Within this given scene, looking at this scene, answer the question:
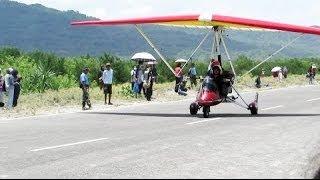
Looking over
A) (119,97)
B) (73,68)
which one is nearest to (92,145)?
(119,97)

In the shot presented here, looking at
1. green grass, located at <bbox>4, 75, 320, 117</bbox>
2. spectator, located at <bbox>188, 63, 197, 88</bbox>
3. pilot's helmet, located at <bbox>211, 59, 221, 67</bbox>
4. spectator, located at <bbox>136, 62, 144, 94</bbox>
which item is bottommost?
green grass, located at <bbox>4, 75, 320, 117</bbox>

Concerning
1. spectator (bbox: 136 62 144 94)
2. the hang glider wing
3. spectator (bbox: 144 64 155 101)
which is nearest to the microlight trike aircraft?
the hang glider wing

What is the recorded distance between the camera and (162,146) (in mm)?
12117

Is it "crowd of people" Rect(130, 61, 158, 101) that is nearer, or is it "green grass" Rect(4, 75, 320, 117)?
"green grass" Rect(4, 75, 320, 117)

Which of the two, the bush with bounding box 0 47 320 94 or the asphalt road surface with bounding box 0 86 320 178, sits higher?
the asphalt road surface with bounding box 0 86 320 178

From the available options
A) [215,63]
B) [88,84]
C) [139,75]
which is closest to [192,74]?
[139,75]

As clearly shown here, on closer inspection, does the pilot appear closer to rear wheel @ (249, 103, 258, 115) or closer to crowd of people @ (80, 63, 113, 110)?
rear wheel @ (249, 103, 258, 115)

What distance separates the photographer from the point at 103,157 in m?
10.7

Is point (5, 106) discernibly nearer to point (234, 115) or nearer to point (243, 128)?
point (234, 115)

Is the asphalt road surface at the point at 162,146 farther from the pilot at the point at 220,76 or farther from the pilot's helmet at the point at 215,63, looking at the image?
the pilot's helmet at the point at 215,63

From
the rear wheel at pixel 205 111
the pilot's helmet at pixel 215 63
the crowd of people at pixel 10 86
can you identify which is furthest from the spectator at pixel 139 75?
the rear wheel at pixel 205 111

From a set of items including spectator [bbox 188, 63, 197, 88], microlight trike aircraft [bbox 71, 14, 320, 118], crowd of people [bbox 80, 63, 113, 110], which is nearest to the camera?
microlight trike aircraft [bbox 71, 14, 320, 118]

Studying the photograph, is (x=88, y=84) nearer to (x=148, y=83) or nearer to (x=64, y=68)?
(x=148, y=83)

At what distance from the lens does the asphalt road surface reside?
916cm
